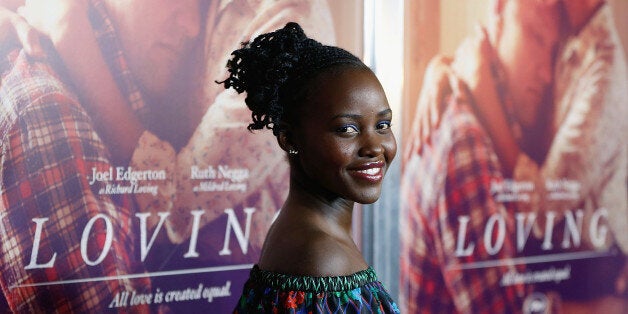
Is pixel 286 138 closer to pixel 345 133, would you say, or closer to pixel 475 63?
pixel 345 133

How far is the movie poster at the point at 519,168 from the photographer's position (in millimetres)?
2799

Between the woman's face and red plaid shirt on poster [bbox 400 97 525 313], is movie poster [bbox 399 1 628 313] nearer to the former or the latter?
red plaid shirt on poster [bbox 400 97 525 313]

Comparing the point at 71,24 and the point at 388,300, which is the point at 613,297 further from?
the point at 71,24

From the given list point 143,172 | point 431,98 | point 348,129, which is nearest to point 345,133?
point 348,129

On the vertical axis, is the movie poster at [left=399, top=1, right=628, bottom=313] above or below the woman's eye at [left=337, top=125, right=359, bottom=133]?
below

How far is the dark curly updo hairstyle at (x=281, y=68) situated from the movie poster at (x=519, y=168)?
46.3 inches

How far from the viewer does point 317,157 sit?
1539 millimetres

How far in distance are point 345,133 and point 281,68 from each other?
7.0 inches

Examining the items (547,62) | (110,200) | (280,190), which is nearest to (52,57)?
(110,200)

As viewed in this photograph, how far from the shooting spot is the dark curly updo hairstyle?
1.56 metres

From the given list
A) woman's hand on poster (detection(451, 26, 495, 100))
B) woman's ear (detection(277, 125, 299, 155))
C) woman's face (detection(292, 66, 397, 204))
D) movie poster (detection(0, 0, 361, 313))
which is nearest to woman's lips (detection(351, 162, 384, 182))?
woman's face (detection(292, 66, 397, 204))

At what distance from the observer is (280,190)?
7.97ft

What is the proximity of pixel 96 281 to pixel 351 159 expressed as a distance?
89 centimetres

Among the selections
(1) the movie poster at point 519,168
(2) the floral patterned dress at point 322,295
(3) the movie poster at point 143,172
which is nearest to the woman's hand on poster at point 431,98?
(1) the movie poster at point 519,168
